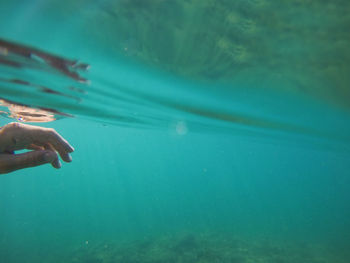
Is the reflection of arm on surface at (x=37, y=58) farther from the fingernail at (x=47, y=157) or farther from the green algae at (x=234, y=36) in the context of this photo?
the fingernail at (x=47, y=157)

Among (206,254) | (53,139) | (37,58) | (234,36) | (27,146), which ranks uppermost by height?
(234,36)

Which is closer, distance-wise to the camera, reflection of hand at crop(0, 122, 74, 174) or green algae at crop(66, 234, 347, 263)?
reflection of hand at crop(0, 122, 74, 174)

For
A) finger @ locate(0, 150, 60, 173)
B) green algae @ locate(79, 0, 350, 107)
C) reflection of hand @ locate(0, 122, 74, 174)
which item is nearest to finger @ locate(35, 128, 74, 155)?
reflection of hand @ locate(0, 122, 74, 174)

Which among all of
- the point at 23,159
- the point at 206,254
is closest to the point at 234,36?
the point at 23,159

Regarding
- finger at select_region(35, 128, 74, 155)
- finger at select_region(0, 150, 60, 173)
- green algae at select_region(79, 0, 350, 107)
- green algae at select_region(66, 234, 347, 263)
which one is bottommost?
green algae at select_region(66, 234, 347, 263)

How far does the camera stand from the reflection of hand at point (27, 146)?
2.92 meters

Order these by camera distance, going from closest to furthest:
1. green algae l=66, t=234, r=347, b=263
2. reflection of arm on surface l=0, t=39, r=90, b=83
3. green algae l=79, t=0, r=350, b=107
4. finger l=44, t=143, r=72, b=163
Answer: finger l=44, t=143, r=72, b=163, green algae l=79, t=0, r=350, b=107, reflection of arm on surface l=0, t=39, r=90, b=83, green algae l=66, t=234, r=347, b=263

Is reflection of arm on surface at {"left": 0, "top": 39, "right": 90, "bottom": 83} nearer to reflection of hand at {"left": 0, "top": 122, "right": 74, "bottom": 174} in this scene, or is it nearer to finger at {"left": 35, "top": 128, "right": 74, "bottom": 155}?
reflection of hand at {"left": 0, "top": 122, "right": 74, "bottom": 174}

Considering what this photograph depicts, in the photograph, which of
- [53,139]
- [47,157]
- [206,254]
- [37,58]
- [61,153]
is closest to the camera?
[47,157]

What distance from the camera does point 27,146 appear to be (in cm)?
342

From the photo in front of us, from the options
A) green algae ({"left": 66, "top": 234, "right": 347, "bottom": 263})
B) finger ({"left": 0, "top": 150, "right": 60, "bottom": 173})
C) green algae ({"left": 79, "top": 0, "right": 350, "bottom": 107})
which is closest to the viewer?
finger ({"left": 0, "top": 150, "right": 60, "bottom": 173})

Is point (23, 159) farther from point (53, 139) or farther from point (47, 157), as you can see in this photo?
point (53, 139)

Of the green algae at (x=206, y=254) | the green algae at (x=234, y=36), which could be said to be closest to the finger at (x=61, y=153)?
the green algae at (x=234, y=36)

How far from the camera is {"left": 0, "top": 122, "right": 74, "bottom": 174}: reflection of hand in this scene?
9.59ft
